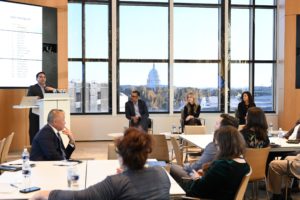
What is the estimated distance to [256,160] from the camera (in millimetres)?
4898

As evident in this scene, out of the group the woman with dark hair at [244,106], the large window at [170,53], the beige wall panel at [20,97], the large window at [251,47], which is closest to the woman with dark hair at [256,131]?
the woman with dark hair at [244,106]

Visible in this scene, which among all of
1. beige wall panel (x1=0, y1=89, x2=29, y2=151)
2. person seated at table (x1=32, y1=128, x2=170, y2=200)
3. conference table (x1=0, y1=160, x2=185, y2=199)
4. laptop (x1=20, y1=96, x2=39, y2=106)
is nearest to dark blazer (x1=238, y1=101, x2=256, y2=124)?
laptop (x1=20, y1=96, x2=39, y2=106)

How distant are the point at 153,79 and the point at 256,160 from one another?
721 cm

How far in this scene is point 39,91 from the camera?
27.3ft

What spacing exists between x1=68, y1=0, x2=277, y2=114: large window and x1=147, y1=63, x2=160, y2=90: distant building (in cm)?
3

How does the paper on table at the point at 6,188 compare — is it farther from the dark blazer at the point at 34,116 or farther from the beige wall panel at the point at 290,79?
the beige wall panel at the point at 290,79

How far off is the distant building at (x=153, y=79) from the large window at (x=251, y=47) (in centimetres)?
212

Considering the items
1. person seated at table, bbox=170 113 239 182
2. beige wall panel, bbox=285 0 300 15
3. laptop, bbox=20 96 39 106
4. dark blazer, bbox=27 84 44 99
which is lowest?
person seated at table, bbox=170 113 239 182

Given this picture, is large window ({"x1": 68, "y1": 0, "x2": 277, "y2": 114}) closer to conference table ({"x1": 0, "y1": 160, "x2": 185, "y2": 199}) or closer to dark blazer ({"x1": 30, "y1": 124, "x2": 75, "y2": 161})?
dark blazer ({"x1": 30, "y1": 124, "x2": 75, "y2": 161})

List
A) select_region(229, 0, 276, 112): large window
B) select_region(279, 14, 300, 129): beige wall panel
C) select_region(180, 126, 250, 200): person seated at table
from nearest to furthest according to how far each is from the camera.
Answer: select_region(180, 126, 250, 200): person seated at table < select_region(279, 14, 300, 129): beige wall panel < select_region(229, 0, 276, 112): large window

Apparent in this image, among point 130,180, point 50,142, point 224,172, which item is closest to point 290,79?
point 50,142

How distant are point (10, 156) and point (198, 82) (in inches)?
225

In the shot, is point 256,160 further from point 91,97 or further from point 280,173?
point 91,97

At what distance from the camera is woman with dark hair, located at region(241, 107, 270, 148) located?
536 centimetres
